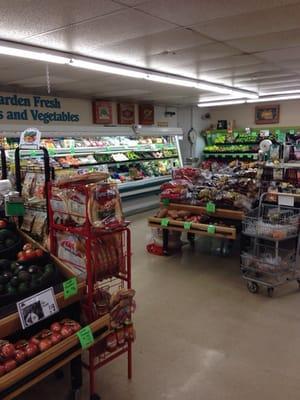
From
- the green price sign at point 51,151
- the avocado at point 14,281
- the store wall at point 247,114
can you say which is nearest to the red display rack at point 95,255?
the avocado at point 14,281

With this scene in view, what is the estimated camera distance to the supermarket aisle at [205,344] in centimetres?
251

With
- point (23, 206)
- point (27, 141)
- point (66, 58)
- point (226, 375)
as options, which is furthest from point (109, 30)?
point (226, 375)

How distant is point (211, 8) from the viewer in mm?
2785

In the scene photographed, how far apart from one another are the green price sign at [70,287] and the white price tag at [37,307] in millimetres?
90

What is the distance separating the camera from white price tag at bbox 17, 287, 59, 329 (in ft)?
6.34

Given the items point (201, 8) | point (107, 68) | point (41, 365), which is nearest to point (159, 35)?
point (201, 8)

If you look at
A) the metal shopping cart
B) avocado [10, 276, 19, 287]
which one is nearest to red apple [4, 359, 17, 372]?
avocado [10, 276, 19, 287]

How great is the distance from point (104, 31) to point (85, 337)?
8.78 ft

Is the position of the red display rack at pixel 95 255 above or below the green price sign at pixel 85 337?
above

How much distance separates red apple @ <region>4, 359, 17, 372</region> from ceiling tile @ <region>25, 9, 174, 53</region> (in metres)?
2.55

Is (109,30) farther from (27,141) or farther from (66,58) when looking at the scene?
(27,141)

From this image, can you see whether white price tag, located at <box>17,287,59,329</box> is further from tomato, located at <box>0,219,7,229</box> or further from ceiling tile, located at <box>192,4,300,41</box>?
ceiling tile, located at <box>192,4,300,41</box>

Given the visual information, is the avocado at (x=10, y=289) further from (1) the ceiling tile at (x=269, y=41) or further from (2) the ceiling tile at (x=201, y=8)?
(1) the ceiling tile at (x=269, y=41)

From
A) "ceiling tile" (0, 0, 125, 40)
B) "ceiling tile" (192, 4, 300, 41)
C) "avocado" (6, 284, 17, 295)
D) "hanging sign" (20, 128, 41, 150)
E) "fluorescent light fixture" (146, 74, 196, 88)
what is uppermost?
"ceiling tile" (192, 4, 300, 41)
